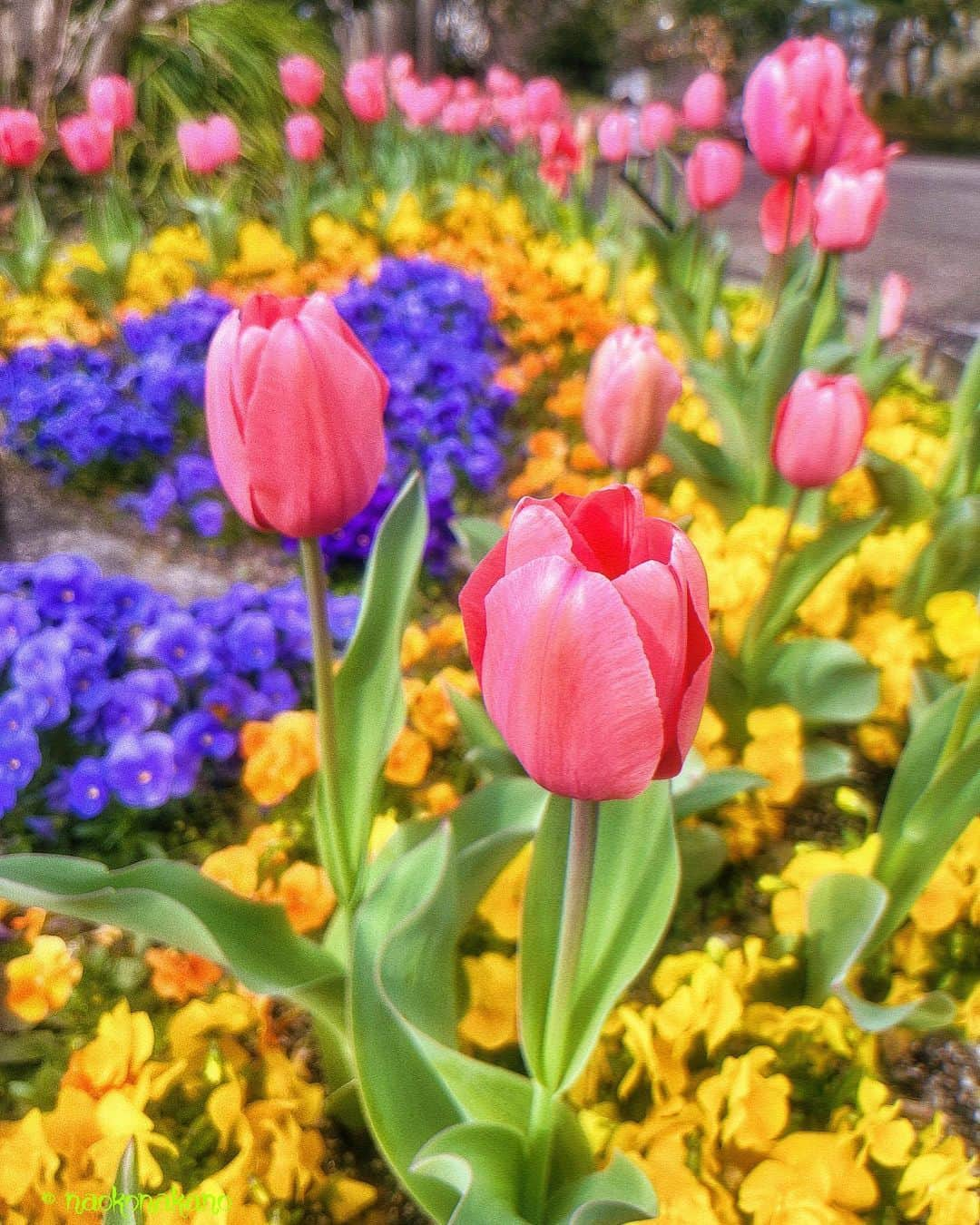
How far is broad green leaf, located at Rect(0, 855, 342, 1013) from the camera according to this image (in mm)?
786

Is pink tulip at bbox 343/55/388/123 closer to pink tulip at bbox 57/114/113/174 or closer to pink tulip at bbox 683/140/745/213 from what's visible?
pink tulip at bbox 57/114/113/174

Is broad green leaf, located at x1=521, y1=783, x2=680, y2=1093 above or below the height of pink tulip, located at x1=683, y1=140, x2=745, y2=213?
below

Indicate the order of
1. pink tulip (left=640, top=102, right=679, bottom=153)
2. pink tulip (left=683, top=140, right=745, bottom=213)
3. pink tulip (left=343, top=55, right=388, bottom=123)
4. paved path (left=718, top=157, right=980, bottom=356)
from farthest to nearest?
pink tulip (left=343, top=55, right=388, bottom=123), paved path (left=718, top=157, right=980, bottom=356), pink tulip (left=640, top=102, right=679, bottom=153), pink tulip (left=683, top=140, right=745, bottom=213)

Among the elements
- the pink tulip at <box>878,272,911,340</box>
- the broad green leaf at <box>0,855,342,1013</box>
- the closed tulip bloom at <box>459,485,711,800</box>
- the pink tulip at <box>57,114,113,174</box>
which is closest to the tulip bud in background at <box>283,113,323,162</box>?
the pink tulip at <box>57,114,113,174</box>

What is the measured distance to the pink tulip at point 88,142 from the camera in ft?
9.91

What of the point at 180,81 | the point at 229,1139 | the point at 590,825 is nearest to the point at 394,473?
the point at 229,1139

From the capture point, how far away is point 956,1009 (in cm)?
109

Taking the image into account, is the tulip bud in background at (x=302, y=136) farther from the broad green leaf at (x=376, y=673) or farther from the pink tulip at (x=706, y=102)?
the broad green leaf at (x=376, y=673)

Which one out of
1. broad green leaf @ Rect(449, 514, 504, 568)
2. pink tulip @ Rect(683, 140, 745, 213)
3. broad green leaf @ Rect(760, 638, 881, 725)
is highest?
pink tulip @ Rect(683, 140, 745, 213)

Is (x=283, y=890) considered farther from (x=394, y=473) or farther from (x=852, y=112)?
(x=852, y=112)

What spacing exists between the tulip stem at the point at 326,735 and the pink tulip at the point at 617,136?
2.71 meters

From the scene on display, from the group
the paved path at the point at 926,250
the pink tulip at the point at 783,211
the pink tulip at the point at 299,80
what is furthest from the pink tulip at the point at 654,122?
the pink tulip at the point at 783,211

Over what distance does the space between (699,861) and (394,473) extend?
1.35 meters

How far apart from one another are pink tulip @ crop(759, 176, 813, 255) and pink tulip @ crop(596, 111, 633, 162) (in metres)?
1.29
